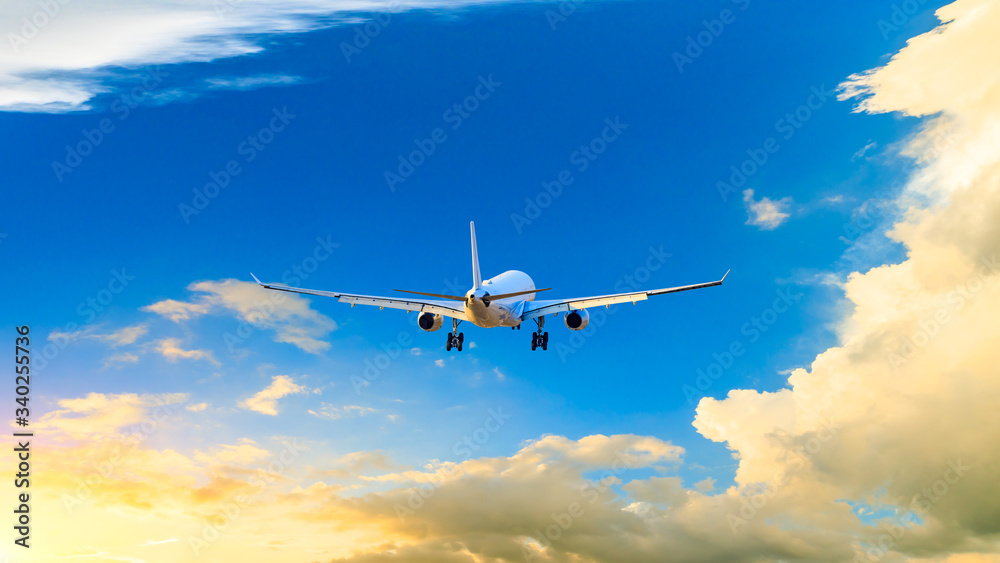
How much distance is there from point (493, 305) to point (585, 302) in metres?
9.59

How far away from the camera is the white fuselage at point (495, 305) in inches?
2211

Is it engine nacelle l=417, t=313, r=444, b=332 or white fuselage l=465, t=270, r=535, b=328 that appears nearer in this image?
white fuselage l=465, t=270, r=535, b=328

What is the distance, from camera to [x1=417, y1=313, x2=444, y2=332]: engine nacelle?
63.0 m

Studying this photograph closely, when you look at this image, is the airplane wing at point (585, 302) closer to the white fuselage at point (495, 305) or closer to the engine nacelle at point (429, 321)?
the white fuselage at point (495, 305)

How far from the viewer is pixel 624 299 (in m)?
60.5

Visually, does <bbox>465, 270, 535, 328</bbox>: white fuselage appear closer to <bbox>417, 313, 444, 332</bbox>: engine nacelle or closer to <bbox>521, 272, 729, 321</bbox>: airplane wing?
<bbox>521, 272, 729, 321</bbox>: airplane wing

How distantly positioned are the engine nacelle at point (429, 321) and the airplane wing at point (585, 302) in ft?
23.6

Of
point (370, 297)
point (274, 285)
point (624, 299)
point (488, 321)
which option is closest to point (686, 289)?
point (624, 299)

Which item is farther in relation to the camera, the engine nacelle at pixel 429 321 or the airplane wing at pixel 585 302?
the engine nacelle at pixel 429 321

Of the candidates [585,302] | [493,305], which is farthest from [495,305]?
[585,302]

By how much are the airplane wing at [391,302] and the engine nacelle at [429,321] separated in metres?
0.40

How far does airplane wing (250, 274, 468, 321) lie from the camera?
6166cm

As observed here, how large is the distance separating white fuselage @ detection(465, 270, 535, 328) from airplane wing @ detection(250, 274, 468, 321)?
10.1 feet

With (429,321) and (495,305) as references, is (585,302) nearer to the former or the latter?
(495,305)
